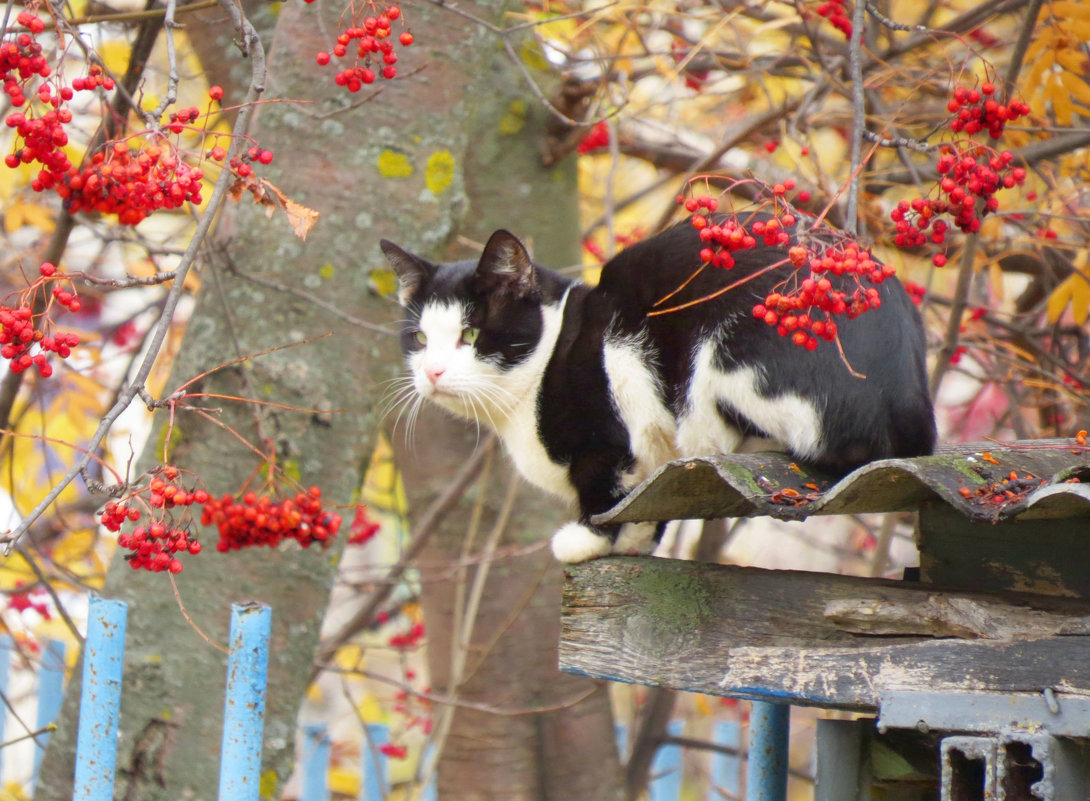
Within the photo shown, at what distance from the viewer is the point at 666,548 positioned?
3359mm

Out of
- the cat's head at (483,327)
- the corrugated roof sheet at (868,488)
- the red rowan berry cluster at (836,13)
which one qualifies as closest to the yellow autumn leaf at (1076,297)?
the red rowan berry cluster at (836,13)

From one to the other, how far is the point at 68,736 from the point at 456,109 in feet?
5.02

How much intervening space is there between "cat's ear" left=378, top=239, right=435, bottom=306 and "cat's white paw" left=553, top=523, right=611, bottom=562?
0.67 m

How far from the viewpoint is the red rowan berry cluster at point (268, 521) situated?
1.75 meters

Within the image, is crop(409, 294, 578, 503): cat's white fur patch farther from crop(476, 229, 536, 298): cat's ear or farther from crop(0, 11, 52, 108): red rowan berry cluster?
crop(0, 11, 52, 108): red rowan berry cluster

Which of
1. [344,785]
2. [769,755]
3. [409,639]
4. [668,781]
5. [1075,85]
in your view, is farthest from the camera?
[344,785]

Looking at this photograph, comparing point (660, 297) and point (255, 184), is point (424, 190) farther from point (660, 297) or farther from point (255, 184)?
point (255, 184)

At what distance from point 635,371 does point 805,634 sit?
1.66 feet

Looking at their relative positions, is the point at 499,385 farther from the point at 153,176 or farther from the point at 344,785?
the point at 344,785

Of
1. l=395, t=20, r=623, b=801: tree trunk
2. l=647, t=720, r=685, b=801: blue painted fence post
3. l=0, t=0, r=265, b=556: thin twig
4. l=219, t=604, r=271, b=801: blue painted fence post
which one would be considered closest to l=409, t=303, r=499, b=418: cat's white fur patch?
l=219, t=604, r=271, b=801: blue painted fence post

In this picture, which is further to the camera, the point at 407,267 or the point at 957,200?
the point at 407,267

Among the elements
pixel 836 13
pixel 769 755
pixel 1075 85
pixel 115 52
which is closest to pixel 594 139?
pixel 836 13

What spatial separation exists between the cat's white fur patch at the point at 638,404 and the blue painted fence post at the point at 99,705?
2.64 ft

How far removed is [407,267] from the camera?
7.00ft
